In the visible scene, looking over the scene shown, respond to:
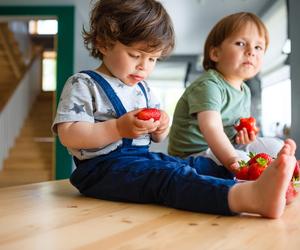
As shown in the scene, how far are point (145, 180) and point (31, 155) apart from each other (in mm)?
4572

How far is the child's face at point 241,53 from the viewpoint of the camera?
5.18 feet

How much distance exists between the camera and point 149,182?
1.02 meters

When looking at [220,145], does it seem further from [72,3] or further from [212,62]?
[72,3]

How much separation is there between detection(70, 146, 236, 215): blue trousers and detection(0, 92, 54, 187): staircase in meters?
3.63

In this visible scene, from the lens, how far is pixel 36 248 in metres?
0.63

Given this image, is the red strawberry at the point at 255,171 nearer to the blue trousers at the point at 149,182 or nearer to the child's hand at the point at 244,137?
the blue trousers at the point at 149,182

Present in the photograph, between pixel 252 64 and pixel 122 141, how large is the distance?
68 cm

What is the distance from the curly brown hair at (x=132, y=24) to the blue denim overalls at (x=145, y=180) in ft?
0.39

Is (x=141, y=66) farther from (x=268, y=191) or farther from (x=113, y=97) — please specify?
(x=268, y=191)

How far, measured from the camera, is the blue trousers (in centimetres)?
91

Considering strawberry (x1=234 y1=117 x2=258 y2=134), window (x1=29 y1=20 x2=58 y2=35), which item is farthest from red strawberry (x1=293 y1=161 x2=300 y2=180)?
window (x1=29 y1=20 x2=58 y2=35)

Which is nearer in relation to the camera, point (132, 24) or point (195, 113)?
point (132, 24)

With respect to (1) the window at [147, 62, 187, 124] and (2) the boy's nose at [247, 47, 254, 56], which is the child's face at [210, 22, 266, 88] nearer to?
(2) the boy's nose at [247, 47, 254, 56]

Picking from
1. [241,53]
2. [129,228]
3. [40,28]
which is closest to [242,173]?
[129,228]
